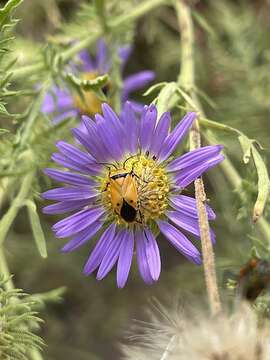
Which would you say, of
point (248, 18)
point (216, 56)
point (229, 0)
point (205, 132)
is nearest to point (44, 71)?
point (205, 132)

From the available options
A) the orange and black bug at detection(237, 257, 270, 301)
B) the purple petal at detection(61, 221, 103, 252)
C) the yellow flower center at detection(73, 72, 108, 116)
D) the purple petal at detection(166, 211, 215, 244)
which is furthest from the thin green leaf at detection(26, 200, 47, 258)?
the yellow flower center at detection(73, 72, 108, 116)

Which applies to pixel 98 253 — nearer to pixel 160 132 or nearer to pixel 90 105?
pixel 160 132

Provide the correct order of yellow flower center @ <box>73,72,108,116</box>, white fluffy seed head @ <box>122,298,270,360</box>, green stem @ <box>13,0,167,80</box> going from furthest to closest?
yellow flower center @ <box>73,72,108,116</box>, green stem @ <box>13,0,167,80</box>, white fluffy seed head @ <box>122,298,270,360</box>

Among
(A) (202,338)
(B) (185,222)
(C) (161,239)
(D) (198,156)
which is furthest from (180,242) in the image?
(C) (161,239)

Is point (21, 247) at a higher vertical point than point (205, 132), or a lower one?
lower

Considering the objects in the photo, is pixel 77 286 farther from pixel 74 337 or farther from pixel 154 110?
pixel 154 110

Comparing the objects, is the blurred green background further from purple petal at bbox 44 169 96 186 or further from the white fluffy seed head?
the white fluffy seed head
